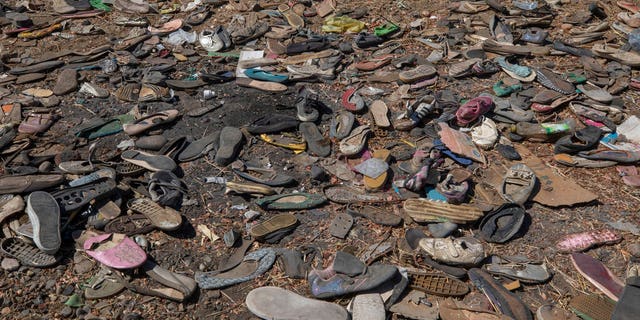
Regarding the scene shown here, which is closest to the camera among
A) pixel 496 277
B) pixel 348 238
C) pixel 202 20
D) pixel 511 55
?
pixel 496 277

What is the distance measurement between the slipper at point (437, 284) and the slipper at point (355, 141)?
1.33 metres

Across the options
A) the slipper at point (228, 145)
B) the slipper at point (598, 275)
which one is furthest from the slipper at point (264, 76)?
the slipper at point (598, 275)

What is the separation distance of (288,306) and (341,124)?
205 cm

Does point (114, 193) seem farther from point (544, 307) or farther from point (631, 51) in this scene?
point (631, 51)

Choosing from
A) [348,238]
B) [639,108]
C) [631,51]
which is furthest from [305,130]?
[631,51]

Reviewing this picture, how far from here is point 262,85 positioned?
5.46 meters

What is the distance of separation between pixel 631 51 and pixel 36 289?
241 inches

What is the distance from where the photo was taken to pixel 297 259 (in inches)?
145

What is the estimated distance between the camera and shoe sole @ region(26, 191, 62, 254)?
11.9 ft

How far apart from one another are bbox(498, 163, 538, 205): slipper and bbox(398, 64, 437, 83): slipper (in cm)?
159

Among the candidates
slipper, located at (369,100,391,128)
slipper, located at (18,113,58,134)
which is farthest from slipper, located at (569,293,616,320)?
slipper, located at (18,113,58,134)

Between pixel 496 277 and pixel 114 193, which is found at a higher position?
pixel 114 193

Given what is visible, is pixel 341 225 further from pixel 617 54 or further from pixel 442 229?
pixel 617 54

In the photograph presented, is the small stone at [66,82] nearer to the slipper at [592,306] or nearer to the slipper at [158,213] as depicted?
the slipper at [158,213]
